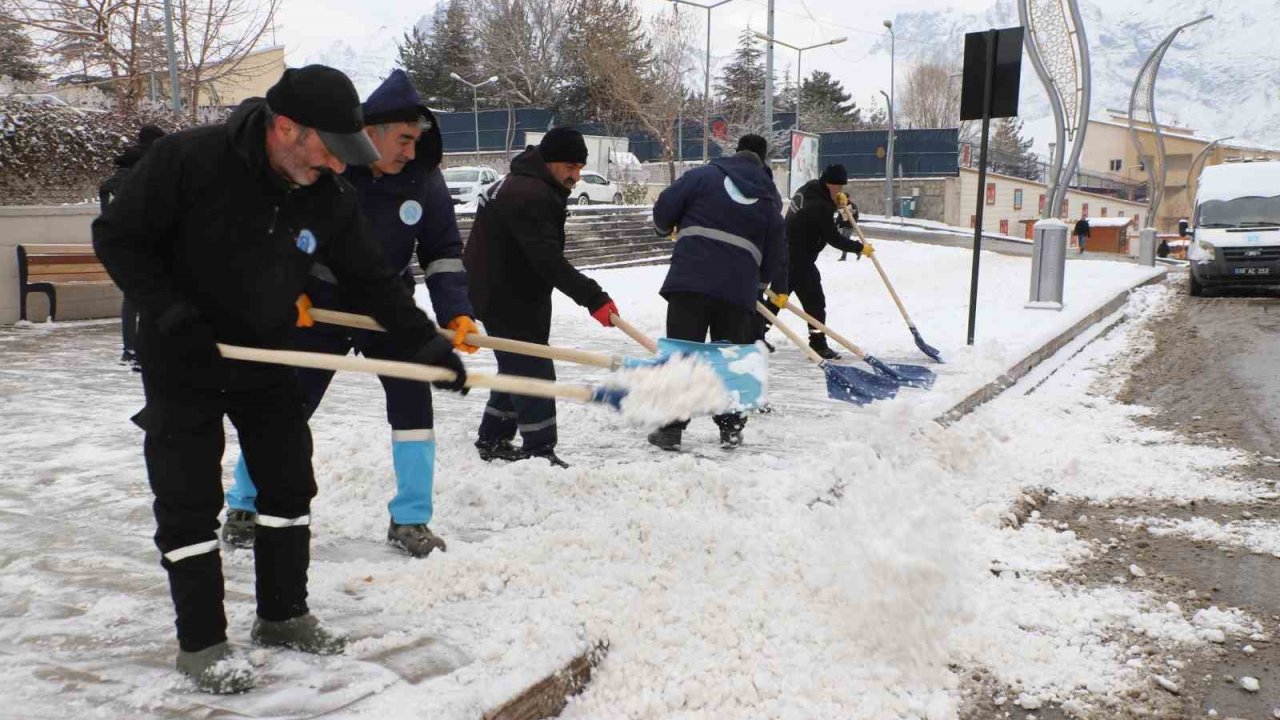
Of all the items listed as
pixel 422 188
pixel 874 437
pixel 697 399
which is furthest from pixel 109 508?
pixel 874 437

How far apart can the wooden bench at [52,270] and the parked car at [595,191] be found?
21.1 m

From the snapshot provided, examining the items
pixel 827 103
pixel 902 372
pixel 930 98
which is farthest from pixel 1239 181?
pixel 930 98

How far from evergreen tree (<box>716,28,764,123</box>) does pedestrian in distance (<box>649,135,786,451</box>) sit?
48.3 metres

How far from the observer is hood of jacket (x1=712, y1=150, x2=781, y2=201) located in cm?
582

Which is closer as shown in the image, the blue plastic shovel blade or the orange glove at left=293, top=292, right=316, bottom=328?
the orange glove at left=293, top=292, right=316, bottom=328

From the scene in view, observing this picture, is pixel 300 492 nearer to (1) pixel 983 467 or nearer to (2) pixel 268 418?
(2) pixel 268 418

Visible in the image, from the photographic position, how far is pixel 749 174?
586 cm

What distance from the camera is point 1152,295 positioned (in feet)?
55.3

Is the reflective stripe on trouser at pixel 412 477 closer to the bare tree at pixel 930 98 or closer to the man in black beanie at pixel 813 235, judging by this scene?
the man in black beanie at pixel 813 235

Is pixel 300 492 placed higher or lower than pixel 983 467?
higher

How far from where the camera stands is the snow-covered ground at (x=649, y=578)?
2822mm

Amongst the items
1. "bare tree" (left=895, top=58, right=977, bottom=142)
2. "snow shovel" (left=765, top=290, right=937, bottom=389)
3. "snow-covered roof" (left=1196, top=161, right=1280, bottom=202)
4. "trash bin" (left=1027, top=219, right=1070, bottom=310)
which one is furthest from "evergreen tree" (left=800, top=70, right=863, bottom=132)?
"snow shovel" (left=765, top=290, right=937, bottom=389)

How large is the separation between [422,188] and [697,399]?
55.9 inches

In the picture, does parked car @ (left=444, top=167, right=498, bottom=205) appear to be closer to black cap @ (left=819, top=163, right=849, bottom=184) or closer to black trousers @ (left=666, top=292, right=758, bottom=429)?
black cap @ (left=819, top=163, right=849, bottom=184)
